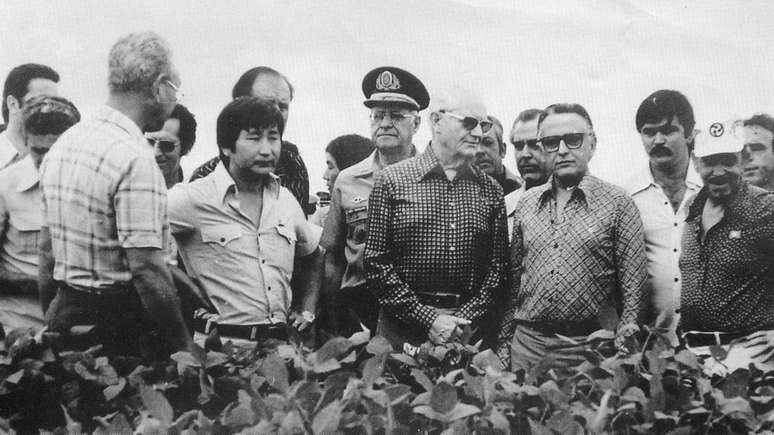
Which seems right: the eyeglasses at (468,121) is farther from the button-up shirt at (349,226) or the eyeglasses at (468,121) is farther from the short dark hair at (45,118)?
the short dark hair at (45,118)

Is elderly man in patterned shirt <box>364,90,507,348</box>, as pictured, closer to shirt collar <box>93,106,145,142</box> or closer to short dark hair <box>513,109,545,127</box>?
short dark hair <box>513,109,545,127</box>

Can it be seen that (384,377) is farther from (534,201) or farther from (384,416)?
(534,201)

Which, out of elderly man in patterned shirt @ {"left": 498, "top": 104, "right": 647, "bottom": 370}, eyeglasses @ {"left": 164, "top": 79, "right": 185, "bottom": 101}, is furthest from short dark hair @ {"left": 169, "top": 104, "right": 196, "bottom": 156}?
elderly man in patterned shirt @ {"left": 498, "top": 104, "right": 647, "bottom": 370}

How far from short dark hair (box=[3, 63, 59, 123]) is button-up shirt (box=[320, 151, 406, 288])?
1695mm

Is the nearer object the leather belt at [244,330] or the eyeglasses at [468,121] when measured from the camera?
the leather belt at [244,330]

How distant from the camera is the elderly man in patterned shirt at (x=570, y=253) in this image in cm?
344

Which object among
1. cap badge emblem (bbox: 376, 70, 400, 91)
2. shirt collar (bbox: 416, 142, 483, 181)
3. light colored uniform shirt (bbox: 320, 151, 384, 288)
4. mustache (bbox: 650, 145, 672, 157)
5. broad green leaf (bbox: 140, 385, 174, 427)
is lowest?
light colored uniform shirt (bbox: 320, 151, 384, 288)

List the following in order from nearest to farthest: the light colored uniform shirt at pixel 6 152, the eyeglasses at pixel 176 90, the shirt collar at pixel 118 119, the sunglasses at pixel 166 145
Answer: the shirt collar at pixel 118 119, the eyeglasses at pixel 176 90, the light colored uniform shirt at pixel 6 152, the sunglasses at pixel 166 145

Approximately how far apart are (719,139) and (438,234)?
1281 mm

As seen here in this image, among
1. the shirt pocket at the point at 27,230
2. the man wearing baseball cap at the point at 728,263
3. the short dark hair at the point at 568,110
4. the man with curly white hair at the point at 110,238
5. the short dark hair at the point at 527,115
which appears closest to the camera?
the man with curly white hair at the point at 110,238

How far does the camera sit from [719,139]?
3654 millimetres

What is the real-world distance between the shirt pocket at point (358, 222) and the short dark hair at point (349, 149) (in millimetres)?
1177

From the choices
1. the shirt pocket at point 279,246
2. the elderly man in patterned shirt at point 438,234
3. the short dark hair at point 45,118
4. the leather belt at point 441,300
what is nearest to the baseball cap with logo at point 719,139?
the elderly man in patterned shirt at point 438,234

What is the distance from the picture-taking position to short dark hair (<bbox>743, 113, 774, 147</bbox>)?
412 centimetres
